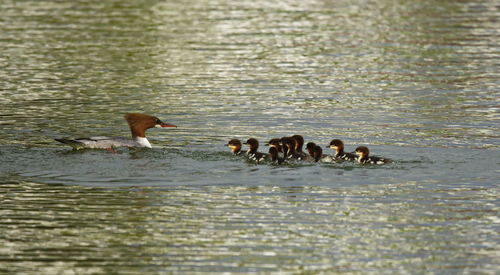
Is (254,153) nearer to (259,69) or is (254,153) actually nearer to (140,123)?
(140,123)

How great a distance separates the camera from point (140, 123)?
14.6 meters

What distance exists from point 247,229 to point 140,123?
480cm

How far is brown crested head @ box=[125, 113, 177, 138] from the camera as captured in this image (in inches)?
570

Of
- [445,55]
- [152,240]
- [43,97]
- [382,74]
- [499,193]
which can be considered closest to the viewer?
[152,240]

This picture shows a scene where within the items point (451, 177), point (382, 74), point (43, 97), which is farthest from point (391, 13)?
point (451, 177)

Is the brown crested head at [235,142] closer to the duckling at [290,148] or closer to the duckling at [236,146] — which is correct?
the duckling at [236,146]

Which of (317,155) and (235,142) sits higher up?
(235,142)

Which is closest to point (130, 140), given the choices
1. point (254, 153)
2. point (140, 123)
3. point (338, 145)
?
point (140, 123)

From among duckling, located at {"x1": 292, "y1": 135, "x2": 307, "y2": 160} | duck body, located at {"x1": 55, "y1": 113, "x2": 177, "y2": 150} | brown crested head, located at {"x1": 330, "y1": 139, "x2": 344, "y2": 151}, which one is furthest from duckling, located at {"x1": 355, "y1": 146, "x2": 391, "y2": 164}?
duck body, located at {"x1": 55, "y1": 113, "x2": 177, "y2": 150}

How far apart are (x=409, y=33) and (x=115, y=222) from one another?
17.3 meters

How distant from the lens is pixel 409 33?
2647 centimetres

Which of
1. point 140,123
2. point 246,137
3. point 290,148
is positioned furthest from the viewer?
point 246,137

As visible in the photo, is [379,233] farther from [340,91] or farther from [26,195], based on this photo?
[340,91]

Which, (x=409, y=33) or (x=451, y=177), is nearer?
(x=451, y=177)
